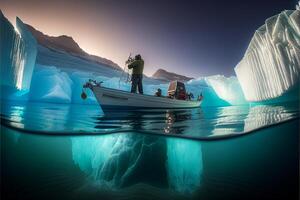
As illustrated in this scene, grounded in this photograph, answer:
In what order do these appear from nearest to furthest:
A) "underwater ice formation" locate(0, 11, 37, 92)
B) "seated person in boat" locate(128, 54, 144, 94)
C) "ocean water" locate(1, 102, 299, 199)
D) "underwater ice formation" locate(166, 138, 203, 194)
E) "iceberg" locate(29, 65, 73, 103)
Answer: "ocean water" locate(1, 102, 299, 199), "underwater ice formation" locate(166, 138, 203, 194), "seated person in boat" locate(128, 54, 144, 94), "underwater ice formation" locate(0, 11, 37, 92), "iceberg" locate(29, 65, 73, 103)

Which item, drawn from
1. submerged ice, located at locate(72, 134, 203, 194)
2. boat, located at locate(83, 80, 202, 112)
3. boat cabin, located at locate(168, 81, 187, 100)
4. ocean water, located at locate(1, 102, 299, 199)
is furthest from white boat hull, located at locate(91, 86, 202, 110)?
boat cabin, located at locate(168, 81, 187, 100)

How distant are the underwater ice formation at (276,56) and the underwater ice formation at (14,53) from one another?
15.6 m

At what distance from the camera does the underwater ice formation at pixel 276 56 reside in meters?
12.4

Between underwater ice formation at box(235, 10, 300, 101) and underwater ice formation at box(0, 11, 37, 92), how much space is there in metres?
15.6

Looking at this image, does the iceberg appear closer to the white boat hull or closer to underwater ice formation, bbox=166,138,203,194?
the white boat hull

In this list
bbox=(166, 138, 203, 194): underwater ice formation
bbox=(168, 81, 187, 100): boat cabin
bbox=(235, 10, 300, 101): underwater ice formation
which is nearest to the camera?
bbox=(166, 138, 203, 194): underwater ice formation

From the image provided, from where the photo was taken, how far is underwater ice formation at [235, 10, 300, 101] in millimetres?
12376

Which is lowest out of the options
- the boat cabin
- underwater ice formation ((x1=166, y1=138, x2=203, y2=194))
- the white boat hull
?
underwater ice formation ((x1=166, y1=138, x2=203, y2=194))

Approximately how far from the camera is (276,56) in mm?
14711

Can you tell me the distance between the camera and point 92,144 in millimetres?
11281

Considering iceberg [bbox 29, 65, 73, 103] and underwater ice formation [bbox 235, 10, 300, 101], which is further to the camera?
iceberg [bbox 29, 65, 73, 103]

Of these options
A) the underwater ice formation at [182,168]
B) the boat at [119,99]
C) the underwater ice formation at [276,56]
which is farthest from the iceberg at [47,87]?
the underwater ice formation at [276,56]

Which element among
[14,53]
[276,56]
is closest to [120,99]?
[14,53]

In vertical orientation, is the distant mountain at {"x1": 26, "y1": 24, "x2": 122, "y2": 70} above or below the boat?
above
